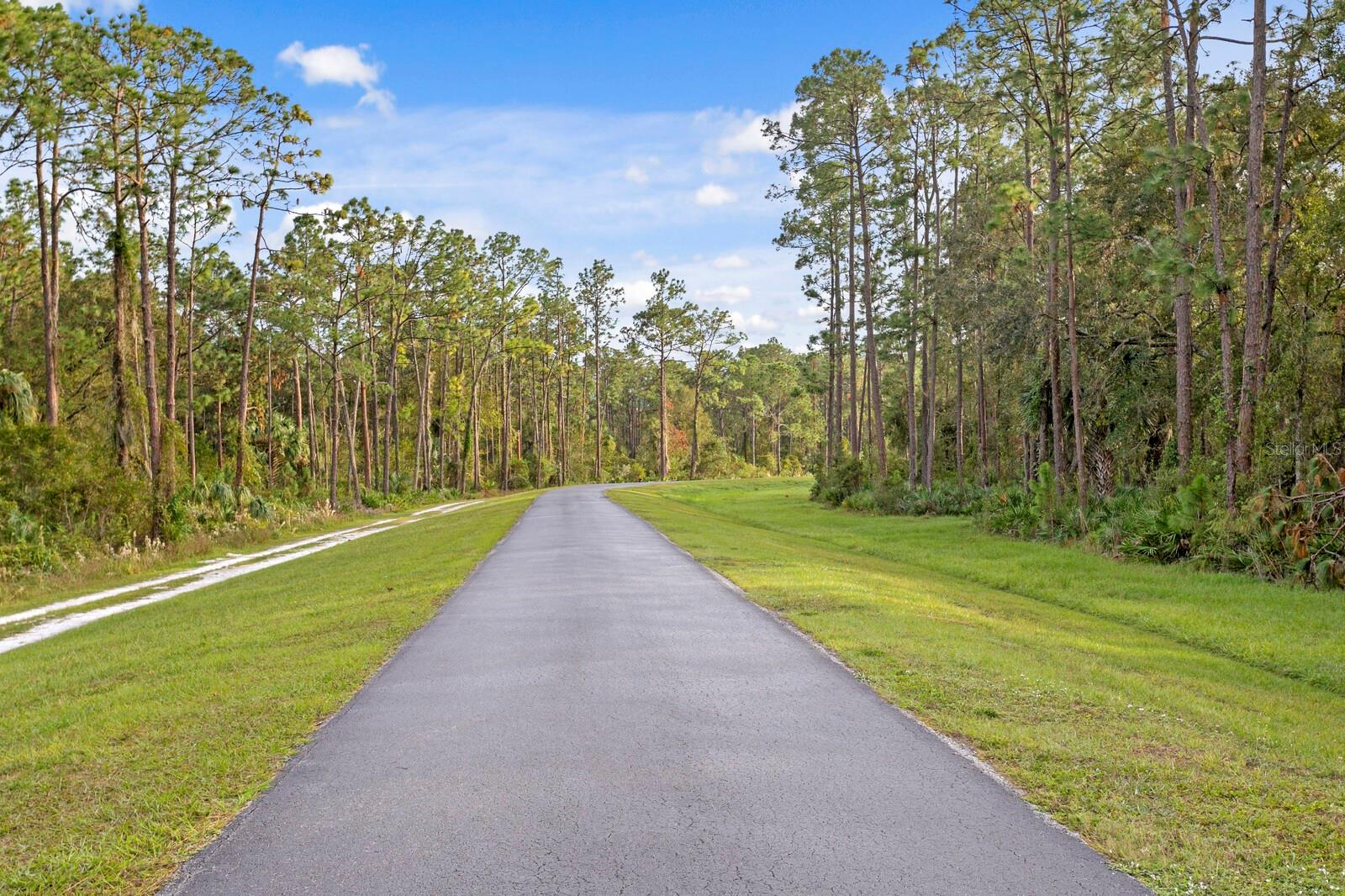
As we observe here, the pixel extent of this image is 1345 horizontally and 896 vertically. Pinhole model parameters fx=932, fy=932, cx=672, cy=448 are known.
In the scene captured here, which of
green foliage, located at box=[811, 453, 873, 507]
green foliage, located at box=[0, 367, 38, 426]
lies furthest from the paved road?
green foliage, located at box=[811, 453, 873, 507]

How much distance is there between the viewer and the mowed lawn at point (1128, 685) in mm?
4504

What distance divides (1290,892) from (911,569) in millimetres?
16049

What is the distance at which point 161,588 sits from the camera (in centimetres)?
1920

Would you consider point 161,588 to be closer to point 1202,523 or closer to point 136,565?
point 136,565

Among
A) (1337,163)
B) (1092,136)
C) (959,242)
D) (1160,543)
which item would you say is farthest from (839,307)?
(1160,543)

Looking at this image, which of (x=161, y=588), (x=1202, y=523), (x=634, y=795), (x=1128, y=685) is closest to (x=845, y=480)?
(x=1202, y=523)

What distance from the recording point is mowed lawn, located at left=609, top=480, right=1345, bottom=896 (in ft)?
14.8

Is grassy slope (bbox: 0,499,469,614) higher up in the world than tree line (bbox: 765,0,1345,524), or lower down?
lower down

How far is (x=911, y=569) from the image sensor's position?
19703 mm

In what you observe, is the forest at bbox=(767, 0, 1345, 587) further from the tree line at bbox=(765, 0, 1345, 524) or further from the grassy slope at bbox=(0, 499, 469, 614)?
the grassy slope at bbox=(0, 499, 469, 614)

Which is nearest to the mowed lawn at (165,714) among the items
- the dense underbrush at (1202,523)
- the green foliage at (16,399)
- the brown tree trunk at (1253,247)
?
the green foliage at (16,399)

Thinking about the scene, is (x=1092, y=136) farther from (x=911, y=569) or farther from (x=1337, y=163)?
(x=911, y=569)

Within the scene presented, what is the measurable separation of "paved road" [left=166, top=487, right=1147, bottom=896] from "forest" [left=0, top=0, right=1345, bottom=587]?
38.1ft

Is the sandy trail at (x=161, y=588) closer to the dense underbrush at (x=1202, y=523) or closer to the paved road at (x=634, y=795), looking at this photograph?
the paved road at (x=634, y=795)
